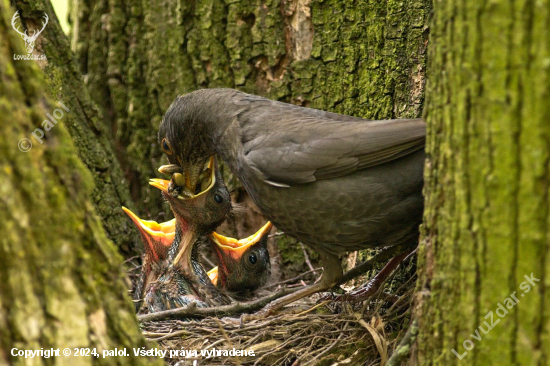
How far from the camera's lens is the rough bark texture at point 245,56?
4.14 meters

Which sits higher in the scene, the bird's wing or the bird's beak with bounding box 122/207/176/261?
the bird's wing

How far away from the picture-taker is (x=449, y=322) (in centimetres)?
220

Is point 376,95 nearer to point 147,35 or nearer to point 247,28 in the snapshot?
point 247,28

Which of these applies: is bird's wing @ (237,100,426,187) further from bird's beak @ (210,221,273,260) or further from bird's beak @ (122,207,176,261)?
bird's beak @ (122,207,176,261)

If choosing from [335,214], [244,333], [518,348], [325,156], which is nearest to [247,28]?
[325,156]

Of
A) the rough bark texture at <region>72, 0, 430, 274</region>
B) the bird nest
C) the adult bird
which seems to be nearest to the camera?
the bird nest

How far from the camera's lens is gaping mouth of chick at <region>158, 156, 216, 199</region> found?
4578mm

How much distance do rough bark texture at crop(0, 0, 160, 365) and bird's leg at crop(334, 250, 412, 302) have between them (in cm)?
221

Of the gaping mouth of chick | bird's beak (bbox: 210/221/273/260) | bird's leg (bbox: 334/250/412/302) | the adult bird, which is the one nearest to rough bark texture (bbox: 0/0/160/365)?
the adult bird

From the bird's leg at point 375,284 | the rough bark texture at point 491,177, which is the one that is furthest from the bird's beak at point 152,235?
the rough bark texture at point 491,177

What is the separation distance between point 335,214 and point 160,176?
2.25 m

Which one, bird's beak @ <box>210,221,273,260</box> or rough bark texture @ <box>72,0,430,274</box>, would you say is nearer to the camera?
rough bark texture @ <box>72,0,430,274</box>

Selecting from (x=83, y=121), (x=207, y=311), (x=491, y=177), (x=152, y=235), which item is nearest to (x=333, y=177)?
(x=207, y=311)

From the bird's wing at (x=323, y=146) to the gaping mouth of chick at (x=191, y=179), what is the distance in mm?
959
